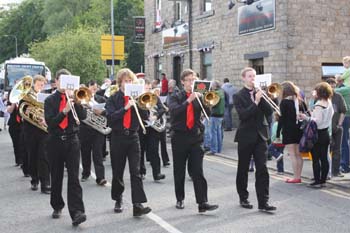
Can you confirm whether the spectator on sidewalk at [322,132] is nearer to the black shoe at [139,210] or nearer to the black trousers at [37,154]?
the black shoe at [139,210]

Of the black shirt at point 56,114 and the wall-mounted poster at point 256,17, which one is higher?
the wall-mounted poster at point 256,17

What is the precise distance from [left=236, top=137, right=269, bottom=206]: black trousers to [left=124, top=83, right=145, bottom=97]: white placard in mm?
1663

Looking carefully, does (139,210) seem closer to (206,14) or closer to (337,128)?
(337,128)

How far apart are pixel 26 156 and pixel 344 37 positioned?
39.0 ft

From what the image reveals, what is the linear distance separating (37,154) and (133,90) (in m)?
2.85

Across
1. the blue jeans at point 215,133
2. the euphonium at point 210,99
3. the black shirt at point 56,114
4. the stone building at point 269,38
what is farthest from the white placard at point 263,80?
the stone building at point 269,38

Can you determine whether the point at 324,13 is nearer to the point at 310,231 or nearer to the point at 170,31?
the point at 170,31

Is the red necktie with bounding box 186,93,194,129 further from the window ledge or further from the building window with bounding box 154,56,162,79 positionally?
the building window with bounding box 154,56,162,79

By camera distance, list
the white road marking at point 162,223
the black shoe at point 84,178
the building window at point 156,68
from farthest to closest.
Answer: the building window at point 156,68, the black shoe at point 84,178, the white road marking at point 162,223

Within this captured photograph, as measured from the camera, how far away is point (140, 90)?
23.0 ft

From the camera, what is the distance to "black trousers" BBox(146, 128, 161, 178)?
32.3 feet

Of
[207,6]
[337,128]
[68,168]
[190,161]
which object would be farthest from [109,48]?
[68,168]

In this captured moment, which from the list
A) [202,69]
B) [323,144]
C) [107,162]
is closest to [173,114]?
[323,144]

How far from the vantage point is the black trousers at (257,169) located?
730 centimetres
